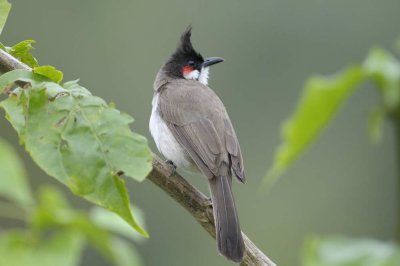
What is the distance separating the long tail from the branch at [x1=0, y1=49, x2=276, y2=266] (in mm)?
32

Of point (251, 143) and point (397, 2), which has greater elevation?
point (397, 2)

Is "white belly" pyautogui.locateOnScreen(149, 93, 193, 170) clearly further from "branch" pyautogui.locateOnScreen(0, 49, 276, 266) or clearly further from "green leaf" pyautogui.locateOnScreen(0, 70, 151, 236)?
"green leaf" pyautogui.locateOnScreen(0, 70, 151, 236)

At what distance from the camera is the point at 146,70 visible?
11.8 metres

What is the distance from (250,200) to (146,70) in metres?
2.42

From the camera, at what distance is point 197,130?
13.5 ft

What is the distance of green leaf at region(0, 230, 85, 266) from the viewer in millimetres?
1567

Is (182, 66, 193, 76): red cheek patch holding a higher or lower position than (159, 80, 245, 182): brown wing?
higher

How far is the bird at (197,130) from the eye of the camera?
341cm

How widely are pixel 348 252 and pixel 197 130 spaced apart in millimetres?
3203

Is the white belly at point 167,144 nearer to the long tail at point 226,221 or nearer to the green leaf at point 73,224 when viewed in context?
the long tail at point 226,221

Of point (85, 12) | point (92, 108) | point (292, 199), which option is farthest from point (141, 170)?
point (85, 12)

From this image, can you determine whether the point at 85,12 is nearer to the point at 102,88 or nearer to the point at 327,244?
the point at 102,88

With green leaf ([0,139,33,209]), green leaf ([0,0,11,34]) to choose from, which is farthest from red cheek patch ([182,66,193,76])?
green leaf ([0,139,33,209])

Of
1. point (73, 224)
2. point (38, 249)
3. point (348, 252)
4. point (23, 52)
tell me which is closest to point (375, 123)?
point (348, 252)
